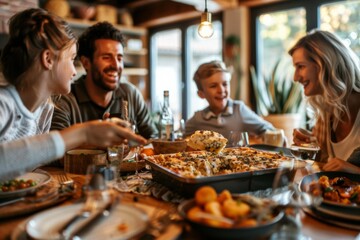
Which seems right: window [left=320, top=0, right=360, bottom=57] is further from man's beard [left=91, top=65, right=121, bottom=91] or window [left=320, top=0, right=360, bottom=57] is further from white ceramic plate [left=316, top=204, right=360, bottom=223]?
white ceramic plate [left=316, top=204, right=360, bottom=223]

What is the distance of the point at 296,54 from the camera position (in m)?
2.17

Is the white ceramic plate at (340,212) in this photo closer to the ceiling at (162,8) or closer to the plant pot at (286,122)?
the plant pot at (286,122)

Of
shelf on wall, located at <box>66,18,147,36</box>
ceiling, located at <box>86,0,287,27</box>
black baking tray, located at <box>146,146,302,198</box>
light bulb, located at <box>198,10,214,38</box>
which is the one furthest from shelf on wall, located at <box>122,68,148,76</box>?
black baking tray, located at <box>146,146,302,198</box>

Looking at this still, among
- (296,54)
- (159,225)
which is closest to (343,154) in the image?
(296,54)

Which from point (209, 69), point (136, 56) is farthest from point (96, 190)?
point (136, 56)

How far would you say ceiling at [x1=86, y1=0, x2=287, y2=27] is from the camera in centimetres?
436

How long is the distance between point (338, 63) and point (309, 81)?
0.67 feet

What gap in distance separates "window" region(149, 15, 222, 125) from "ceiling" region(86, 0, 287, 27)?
23cm

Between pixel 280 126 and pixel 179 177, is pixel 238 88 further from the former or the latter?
pixel 179 177

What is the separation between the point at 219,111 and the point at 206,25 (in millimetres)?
1033

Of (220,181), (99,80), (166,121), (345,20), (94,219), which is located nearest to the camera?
(94,219)

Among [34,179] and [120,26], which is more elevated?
[120,26]

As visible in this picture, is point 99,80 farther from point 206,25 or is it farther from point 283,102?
point 283,102

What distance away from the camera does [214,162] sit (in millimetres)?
1453
